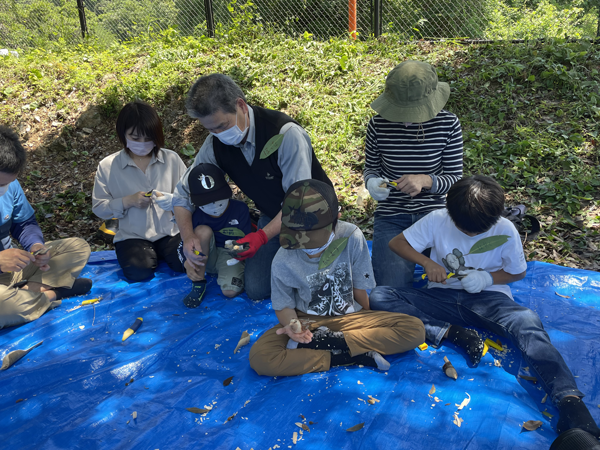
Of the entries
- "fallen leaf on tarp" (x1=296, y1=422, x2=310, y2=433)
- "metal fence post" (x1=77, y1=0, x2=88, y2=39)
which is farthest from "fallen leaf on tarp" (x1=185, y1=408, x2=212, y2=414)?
"metal fence post" (x1=77, y1=0, x2=88, y2=39)

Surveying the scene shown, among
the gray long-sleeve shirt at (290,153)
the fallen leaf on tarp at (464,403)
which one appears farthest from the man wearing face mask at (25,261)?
the fallen leaf on tarp at (464,403)

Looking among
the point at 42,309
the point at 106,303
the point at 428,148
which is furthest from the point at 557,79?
the point at 42,309

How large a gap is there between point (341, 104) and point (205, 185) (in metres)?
3.53

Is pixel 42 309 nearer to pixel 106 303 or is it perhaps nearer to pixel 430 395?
pixel 106 303

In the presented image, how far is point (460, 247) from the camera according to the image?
2443mm

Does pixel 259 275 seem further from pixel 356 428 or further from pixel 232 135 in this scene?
pixel 356 428

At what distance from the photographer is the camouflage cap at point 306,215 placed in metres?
2.05

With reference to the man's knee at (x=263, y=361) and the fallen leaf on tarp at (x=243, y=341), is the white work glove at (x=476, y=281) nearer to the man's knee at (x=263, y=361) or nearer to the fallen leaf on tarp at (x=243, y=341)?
the man's knee at (x=263, y=361)

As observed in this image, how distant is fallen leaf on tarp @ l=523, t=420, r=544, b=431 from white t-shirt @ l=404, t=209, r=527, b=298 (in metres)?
0.80

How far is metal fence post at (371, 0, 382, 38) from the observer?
23.1ft

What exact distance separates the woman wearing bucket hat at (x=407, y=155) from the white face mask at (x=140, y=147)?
1762 millimetres

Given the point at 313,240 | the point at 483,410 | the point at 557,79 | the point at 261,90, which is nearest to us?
the point at 483,410

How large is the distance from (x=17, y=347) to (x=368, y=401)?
7.17 feet

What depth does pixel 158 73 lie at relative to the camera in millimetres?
6938
